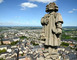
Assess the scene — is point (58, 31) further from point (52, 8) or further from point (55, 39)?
point (52, 8)

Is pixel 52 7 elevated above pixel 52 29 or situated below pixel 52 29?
above

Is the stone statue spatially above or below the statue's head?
below

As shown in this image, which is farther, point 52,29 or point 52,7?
point 52,7

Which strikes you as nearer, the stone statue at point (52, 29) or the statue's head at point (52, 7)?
the stone statue at point (52, 29)

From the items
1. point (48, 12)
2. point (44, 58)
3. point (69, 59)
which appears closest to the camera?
point (44, 58)

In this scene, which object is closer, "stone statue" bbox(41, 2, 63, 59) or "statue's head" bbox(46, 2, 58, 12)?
"stone statue" bbox(41, 2, 63, 59)

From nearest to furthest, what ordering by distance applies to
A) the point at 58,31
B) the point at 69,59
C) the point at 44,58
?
the point at 58,31, the point at 44,58, the point at 69,59

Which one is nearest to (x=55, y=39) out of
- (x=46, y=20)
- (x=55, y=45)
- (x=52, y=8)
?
(x=55, y=45)

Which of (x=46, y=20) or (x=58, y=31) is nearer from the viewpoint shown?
(x=58, y=31)
